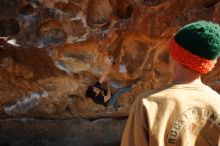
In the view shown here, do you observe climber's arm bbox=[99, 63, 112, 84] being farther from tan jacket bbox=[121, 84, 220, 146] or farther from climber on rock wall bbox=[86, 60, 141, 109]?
tan jacket bbox=[121, 84, 220, 146]

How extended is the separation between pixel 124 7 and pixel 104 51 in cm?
40

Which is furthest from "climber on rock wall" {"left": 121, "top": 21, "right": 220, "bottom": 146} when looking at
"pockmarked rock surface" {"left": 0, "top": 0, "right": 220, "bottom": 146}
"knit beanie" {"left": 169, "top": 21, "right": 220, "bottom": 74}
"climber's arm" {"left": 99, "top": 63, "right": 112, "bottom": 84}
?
"climber's arm" {"left": 99, "top": 63, "right": 112, "bottom": 84}

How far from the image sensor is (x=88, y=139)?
4.14m

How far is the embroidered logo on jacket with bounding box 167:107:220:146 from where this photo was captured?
5.87 ft

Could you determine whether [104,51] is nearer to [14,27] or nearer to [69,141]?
[14,27]

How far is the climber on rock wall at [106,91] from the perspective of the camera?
3.78m

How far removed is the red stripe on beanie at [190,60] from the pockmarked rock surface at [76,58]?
1.66 m

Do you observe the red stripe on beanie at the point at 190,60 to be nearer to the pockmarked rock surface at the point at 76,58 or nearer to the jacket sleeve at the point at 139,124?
the jacket sleeve at the point at 139,124

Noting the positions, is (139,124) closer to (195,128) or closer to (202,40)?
(195,128)

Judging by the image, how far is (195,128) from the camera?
5.95ft

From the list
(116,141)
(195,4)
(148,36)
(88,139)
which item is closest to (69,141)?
(88,139)

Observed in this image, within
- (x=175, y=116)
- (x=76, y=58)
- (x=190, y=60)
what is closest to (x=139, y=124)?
(x=175, y=116)

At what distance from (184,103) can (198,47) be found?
0.76 ft

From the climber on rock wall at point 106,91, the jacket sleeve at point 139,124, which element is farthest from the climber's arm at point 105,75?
the jacket sleeve at point 139,124
